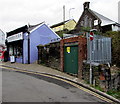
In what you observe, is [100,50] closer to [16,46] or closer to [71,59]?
[71,59]

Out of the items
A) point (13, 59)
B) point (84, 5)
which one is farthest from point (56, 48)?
point (84, 5)

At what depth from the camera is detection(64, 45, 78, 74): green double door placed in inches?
437

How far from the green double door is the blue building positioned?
5.43m

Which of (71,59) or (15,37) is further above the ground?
(15,37)

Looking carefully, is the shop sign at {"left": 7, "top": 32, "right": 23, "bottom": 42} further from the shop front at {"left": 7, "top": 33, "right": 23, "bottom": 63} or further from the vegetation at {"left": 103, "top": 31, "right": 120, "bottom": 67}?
the vegetation at {"left": 103, "top": 31, "right": 120, "bottom": 67}

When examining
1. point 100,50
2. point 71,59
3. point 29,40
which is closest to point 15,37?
point 29,40

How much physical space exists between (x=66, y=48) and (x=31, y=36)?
7.54 meters

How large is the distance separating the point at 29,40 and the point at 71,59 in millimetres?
8384

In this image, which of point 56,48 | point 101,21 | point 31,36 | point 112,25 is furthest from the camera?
point 101,21

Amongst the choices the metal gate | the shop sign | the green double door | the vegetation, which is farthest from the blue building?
the vegetation

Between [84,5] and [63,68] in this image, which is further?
[84,5]

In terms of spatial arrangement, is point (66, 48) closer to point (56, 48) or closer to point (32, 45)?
point (56, 48)

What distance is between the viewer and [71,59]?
1160cm

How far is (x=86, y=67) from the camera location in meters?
9.84
